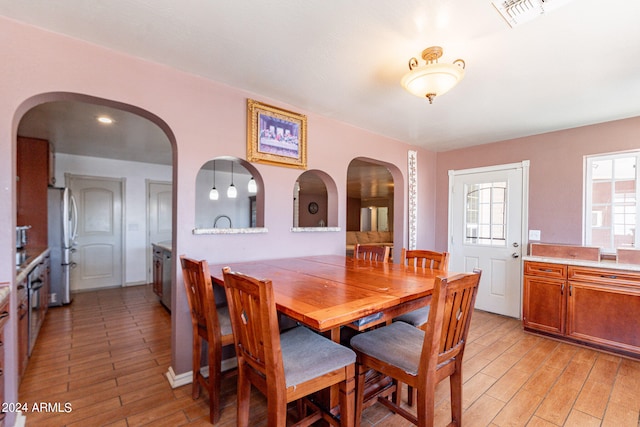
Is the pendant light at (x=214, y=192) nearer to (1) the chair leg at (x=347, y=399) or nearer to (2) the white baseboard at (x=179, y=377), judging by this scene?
(2) the white baseboard at (x=179, y=377)

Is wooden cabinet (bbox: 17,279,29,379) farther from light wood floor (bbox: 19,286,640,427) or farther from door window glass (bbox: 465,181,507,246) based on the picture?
door window glass (bbox: 465,181,507,246)

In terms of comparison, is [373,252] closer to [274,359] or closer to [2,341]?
[274,359]

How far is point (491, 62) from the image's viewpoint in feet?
6.46

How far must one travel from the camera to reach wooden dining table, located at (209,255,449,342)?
45.9 inches

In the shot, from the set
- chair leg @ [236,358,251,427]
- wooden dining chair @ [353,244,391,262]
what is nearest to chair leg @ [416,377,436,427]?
chair leg @ [236,358,251,427]

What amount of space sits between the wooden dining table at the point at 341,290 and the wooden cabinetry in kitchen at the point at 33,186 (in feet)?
10.5

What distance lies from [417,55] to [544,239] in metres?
2.98

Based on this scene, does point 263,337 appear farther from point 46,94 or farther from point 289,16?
point 46,94

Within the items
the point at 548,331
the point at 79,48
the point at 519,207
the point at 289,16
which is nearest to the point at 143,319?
the point at 79,48

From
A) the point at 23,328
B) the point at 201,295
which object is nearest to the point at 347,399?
the point at 201,295

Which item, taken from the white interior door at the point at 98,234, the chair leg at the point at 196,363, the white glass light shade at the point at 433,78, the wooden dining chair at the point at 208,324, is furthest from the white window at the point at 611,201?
the white interior door at the point at 98,234

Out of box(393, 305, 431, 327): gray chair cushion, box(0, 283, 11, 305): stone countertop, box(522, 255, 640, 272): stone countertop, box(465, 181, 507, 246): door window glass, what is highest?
box(465, 181, 507, 246): door window glass

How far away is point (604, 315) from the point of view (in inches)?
108

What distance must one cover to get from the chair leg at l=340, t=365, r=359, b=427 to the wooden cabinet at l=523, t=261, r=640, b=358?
2873mm
